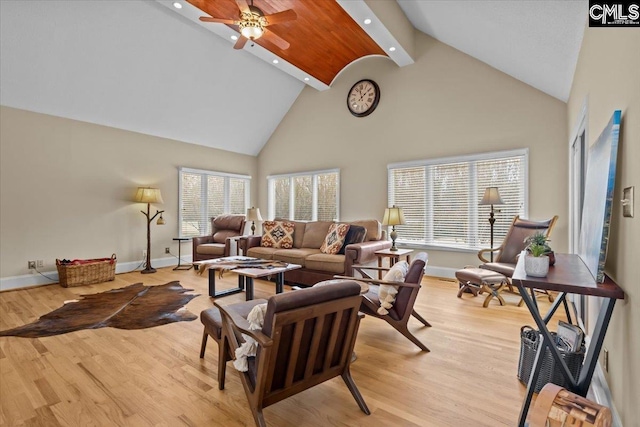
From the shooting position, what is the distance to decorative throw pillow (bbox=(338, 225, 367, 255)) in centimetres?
482

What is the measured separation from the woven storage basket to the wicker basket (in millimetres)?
5877

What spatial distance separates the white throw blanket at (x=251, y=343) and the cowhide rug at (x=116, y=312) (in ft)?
6.62

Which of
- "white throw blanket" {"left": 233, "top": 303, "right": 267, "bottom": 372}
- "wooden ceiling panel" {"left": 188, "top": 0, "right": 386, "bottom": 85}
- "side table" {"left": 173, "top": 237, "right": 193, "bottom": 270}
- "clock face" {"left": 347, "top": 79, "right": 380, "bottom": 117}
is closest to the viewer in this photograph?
"white throw blanket" {"left": 233, "top": 303, "right": 267, "bottom": 372}

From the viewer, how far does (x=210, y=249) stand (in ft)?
18.8

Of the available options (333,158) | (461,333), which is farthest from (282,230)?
(461,333)

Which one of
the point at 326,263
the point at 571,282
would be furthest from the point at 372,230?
the point at 571,282

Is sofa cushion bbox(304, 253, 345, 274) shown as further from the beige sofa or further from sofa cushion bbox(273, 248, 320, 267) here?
sofa cushion bbox(273, 248, 320, 267)

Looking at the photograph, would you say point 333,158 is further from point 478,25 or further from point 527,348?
point 527,348

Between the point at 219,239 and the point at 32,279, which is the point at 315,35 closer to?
the point at 219,239

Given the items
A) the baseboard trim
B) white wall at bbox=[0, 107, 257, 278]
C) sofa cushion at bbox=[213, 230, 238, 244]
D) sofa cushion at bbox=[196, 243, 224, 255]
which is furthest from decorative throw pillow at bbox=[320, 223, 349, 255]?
the baseboard trim

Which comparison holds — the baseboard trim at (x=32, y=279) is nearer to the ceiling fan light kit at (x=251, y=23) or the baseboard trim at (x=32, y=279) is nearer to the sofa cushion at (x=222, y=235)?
the sofa cushion at (x=222, y=235)

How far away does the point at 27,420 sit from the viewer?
5.93 ft

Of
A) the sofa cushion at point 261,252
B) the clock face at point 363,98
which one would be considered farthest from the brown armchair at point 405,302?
the clock face at point 363,98

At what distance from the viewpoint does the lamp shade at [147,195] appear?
5.88 m
